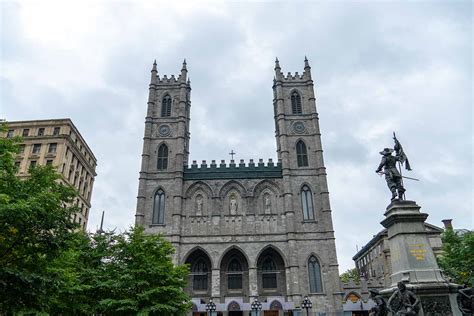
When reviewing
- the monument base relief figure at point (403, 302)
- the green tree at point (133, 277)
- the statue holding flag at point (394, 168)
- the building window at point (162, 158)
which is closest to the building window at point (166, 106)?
the building window at point (162, 158)

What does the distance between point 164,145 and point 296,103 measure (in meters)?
18.0

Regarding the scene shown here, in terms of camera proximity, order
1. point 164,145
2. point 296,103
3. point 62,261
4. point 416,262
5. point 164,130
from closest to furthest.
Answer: point 416,262, point 62,261, point 164,145, point 164,130, point 296,103

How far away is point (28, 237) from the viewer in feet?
38.1

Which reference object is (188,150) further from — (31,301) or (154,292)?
(31,301)

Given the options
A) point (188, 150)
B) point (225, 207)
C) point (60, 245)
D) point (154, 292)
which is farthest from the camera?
point (188, 150)

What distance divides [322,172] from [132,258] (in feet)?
87.4

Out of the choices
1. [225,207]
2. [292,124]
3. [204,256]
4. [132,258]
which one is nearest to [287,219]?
[225,207]

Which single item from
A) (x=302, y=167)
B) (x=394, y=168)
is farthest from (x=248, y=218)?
(x=394, y=168)

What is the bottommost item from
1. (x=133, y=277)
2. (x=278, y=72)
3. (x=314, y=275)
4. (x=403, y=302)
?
(x=403, y=302)

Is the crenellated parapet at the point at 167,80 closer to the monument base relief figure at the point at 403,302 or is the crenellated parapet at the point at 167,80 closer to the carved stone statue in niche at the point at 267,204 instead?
the carved stone statue in niche at the point at 267,204

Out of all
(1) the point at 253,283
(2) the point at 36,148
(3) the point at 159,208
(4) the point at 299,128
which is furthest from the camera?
(2) the point at 36,148

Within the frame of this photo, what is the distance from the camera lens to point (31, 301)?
436 inches

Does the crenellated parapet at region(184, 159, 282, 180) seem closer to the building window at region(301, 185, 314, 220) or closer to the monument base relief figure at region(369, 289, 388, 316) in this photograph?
the building window at region(301, 185, 314, 220)

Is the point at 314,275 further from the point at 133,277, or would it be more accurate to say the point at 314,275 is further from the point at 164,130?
the point at 164,130
